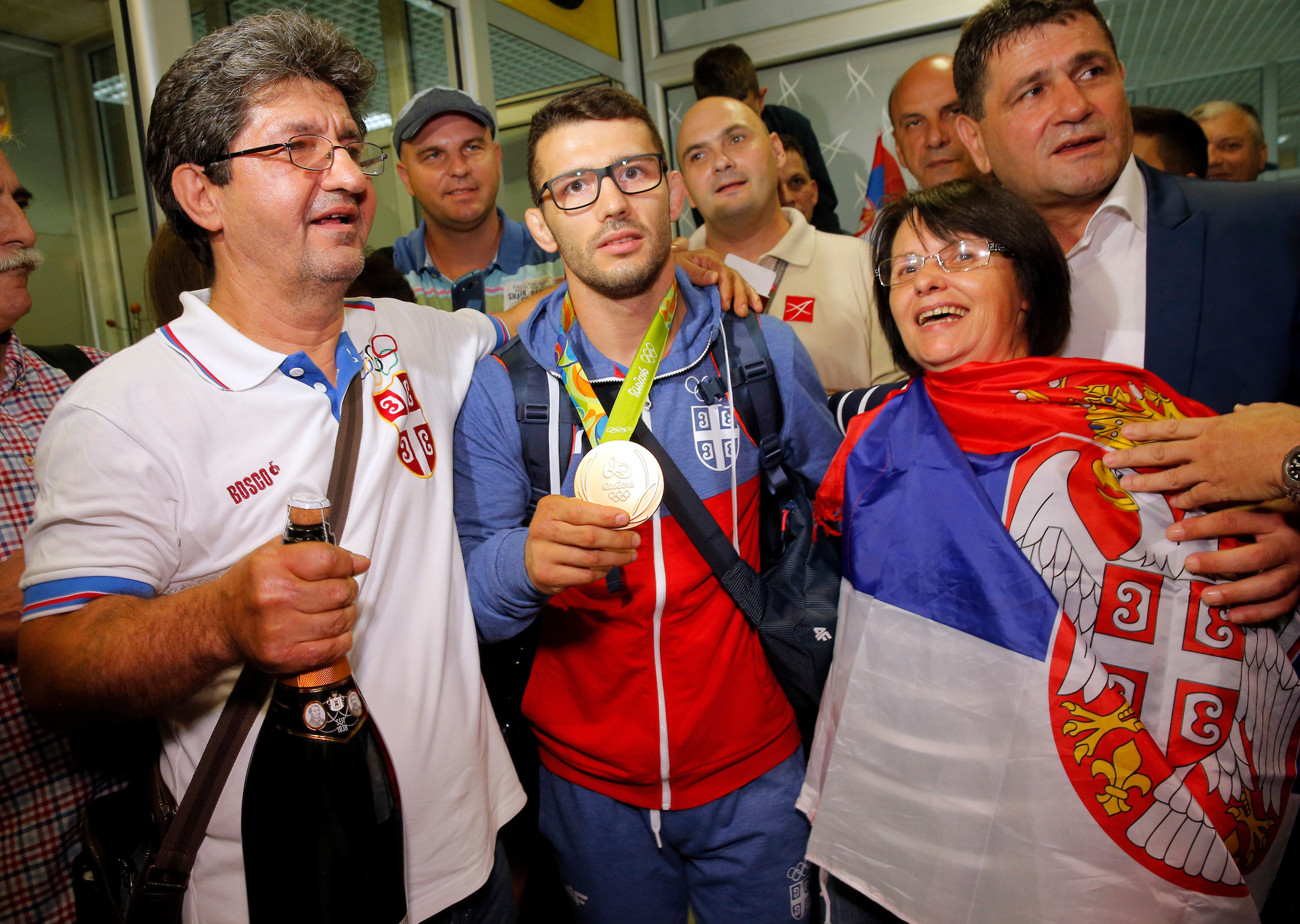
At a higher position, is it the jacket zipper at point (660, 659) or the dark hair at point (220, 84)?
the dark hair at point (220, 84)

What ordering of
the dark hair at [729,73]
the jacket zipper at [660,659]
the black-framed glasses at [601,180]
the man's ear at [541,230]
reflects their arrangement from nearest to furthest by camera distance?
the jacket zipper at [660,659]
the black-framed glasses at [601,180]
the man's ear at [541,230]
the dark hair at [729,73]

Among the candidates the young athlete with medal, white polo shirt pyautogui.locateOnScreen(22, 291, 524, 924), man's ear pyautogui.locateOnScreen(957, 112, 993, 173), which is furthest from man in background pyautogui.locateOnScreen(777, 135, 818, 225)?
white polo shirt pyautogui.locateOnScreen(22, 291, 524, 924)

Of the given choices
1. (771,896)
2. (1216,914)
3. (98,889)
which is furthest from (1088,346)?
(98,889)

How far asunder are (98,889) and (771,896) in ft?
4.50

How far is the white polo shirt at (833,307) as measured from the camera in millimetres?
3012

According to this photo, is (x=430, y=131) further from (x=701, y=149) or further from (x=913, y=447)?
(x=913, y=447)

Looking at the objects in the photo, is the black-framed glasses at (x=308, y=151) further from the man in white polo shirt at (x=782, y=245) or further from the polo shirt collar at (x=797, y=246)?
the polo shirt collar at (x=797, y=246)

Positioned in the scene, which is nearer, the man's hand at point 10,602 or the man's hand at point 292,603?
the man's hand at point 292,603

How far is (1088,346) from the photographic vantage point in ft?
6.82

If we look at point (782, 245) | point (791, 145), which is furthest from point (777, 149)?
point (791, 145)

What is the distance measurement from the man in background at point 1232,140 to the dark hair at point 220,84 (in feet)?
16.3

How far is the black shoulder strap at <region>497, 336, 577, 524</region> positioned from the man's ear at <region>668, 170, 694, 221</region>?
1.82 ft

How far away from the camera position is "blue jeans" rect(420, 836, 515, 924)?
1548mm

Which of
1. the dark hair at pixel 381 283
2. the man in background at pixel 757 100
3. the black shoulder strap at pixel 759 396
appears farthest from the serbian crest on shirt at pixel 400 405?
the man in background at pixel 757 100
